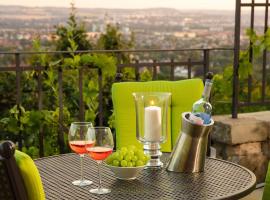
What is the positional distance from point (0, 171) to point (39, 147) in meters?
2.79

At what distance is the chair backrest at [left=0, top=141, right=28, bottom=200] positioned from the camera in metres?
1.38

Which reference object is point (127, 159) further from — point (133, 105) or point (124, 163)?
point (133, 105)

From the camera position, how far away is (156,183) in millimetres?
2170

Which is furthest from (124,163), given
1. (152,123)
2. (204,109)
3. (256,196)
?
(256,196)

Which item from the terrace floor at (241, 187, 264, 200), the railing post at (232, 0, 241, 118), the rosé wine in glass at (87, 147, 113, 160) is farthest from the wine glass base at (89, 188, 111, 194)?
the railing post at (232, 0, 241, 118)

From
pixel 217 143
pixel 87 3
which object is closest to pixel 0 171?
pixel 217 143

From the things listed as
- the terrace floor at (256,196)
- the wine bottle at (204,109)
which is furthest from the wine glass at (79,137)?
the terrace floor at (256,196)

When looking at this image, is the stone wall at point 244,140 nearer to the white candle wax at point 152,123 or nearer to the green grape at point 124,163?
the white candle wax at point 152,123

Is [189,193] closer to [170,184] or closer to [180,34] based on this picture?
[170,184]

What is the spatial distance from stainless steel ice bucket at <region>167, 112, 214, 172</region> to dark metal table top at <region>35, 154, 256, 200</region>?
0.03 meters

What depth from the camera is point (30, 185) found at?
143 cm

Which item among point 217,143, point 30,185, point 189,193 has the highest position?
point 30,185

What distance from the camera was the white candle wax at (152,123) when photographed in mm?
2377

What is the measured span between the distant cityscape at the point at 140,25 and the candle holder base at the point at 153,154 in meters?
2.28
